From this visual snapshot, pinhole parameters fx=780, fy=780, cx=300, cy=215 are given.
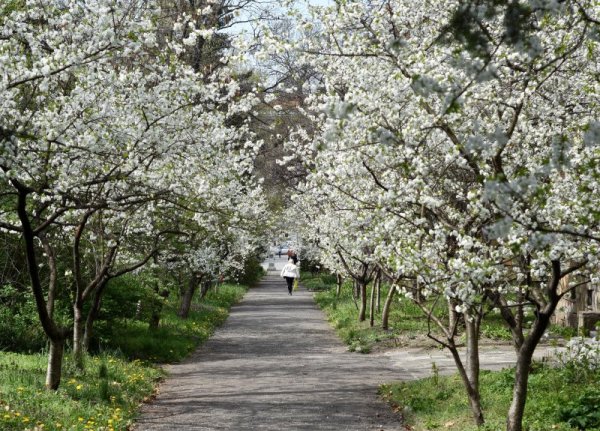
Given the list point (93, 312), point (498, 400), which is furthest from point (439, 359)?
point (93, 312)

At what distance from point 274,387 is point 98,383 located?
282 centimetres

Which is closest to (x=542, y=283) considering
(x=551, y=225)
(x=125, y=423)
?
(x=551, y=225)

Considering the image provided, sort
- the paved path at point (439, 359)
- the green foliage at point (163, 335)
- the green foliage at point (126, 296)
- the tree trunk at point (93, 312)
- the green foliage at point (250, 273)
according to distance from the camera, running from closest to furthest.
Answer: the tree trunk at point (93, 312), the paved path at point (439, 359), the green foliage at point (126, 296), the green foliage at point (163, 335), the green foliage at point (250, 273)

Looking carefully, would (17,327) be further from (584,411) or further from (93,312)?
(584,411)

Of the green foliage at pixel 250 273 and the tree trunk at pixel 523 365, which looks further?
the green foliage at pixel 250 273

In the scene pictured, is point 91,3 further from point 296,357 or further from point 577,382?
point 296,357

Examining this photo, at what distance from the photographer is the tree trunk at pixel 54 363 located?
997cm

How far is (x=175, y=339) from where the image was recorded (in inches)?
695

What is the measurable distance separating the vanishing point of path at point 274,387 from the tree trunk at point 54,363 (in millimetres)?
1225

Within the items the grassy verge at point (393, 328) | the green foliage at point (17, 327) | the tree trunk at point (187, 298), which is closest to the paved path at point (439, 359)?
the grassy verge at point (393, 328)

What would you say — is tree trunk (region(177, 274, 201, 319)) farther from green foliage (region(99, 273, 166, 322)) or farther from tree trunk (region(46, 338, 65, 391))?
tree trunk (region(46, 338, 65, 391))

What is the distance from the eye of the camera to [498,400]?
10.2m

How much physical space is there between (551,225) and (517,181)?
9.86 ft

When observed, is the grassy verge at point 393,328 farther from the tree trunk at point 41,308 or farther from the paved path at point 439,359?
the tree trunk at point 41,308
